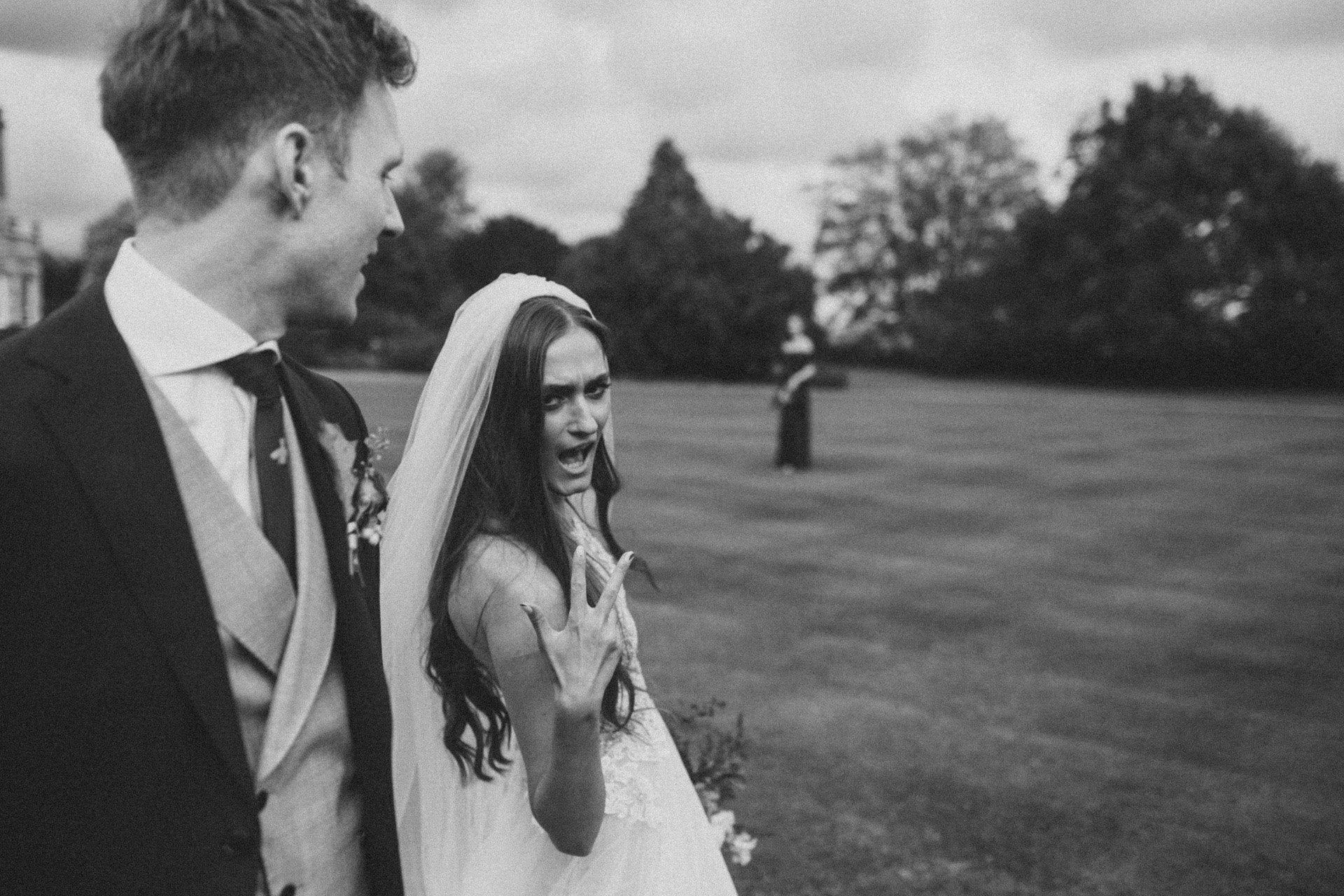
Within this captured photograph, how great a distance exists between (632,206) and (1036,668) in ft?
170

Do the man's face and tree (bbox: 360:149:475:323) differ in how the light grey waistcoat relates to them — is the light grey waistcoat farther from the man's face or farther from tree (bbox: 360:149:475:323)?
tree (bbox: 360:149:475:323)

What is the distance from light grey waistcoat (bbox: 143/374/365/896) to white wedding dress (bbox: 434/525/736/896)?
0.92 meters

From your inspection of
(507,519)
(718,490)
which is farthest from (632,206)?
(507,519)

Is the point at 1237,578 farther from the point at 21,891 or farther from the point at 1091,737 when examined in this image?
the point at 21,891

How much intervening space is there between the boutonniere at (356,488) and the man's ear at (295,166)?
0.42m

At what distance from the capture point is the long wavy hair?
2.78m

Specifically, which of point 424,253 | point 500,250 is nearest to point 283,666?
point 424,253

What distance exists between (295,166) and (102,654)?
0.77m

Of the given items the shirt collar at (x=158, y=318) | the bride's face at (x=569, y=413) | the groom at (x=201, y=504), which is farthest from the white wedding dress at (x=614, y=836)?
the shirt collar at (x=158, y=318)

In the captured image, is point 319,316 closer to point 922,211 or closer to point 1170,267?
point 1170,267

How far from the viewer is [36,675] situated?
1.60 metres

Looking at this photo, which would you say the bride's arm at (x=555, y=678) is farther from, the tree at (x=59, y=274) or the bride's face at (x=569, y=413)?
the tree at (x=59, y=274)

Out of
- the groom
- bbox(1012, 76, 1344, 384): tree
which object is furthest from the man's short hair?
bbox(1012, 76, 1344, 384): tree

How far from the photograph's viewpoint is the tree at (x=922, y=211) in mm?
69688
